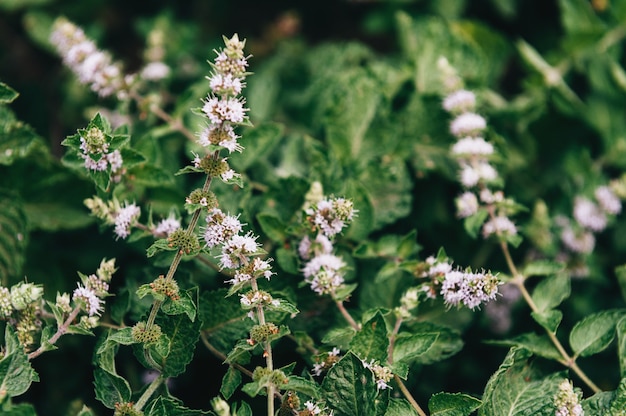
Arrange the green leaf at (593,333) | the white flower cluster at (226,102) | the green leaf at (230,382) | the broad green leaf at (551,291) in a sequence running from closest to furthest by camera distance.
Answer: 1. the white flower cluster at (226,102)
2. the green leaf at (230,382)
3. the green leaf at (593,333)
4. the broad green leaf at (551,291)

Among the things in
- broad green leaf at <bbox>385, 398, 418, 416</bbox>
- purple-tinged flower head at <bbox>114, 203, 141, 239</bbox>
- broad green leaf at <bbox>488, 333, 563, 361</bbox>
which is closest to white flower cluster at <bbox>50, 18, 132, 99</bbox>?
purple-tinged flower head at <bbox>114, 203, 141, 239</bbox>

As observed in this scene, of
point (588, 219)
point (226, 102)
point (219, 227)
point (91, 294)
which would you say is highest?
point (588, 219)

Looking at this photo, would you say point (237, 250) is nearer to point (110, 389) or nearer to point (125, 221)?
point (125, 221)

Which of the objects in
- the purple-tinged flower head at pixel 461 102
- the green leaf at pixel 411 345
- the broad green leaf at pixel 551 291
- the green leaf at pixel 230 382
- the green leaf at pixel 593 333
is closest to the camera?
the green leaf at pixel 230 382

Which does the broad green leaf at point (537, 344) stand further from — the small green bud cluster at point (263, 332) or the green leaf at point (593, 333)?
→ the small green bud cluster at point (263, 332)

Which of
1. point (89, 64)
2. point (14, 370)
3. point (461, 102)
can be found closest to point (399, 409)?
point (14, 370)

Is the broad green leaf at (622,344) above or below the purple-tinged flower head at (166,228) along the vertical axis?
below

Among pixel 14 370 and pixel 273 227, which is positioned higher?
pixel 273 227

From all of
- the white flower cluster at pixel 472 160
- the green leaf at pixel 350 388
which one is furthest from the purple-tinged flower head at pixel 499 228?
the green leaf at pixel 350 388
